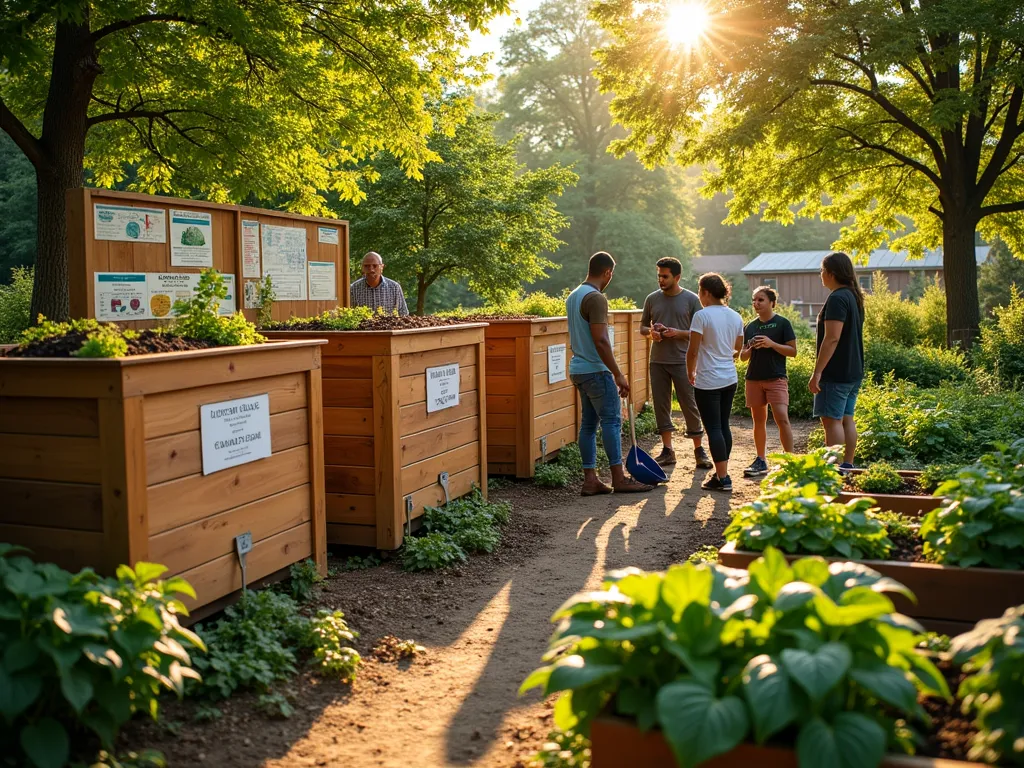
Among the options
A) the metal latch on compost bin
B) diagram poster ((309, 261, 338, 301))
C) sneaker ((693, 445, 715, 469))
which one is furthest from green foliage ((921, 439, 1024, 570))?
sneaker ((693, 445, 715, 469))

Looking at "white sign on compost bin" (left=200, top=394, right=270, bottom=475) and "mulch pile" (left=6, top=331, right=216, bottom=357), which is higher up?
"mulch pile" (left=6, top=331, right=216, bottom=357)

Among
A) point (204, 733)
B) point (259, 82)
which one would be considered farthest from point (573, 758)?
point (259, 82)

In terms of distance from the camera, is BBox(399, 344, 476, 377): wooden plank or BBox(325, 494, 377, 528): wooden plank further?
BBox(399, 344, 476, 377): wooden plank

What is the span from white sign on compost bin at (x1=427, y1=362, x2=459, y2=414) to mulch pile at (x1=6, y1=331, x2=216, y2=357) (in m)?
2.43

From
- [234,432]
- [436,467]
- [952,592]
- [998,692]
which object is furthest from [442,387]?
[998,692]

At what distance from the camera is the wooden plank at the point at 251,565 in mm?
4414

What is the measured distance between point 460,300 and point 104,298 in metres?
37.8

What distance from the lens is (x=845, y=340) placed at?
295 inches

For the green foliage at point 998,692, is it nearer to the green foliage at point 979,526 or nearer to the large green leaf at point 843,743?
the large green leaf at point 843,743

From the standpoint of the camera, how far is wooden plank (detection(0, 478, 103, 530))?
3979mm

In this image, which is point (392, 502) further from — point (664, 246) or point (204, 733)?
point (664, 246)

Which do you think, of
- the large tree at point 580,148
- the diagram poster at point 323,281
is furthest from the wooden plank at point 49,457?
the large tree at point 580,148

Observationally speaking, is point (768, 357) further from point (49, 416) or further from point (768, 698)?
point (768, 698)

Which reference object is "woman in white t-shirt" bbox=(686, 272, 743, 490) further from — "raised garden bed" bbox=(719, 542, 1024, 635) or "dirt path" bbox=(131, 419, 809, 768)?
"raised garden bed" bbox=(719, 542, 1024, 635)
